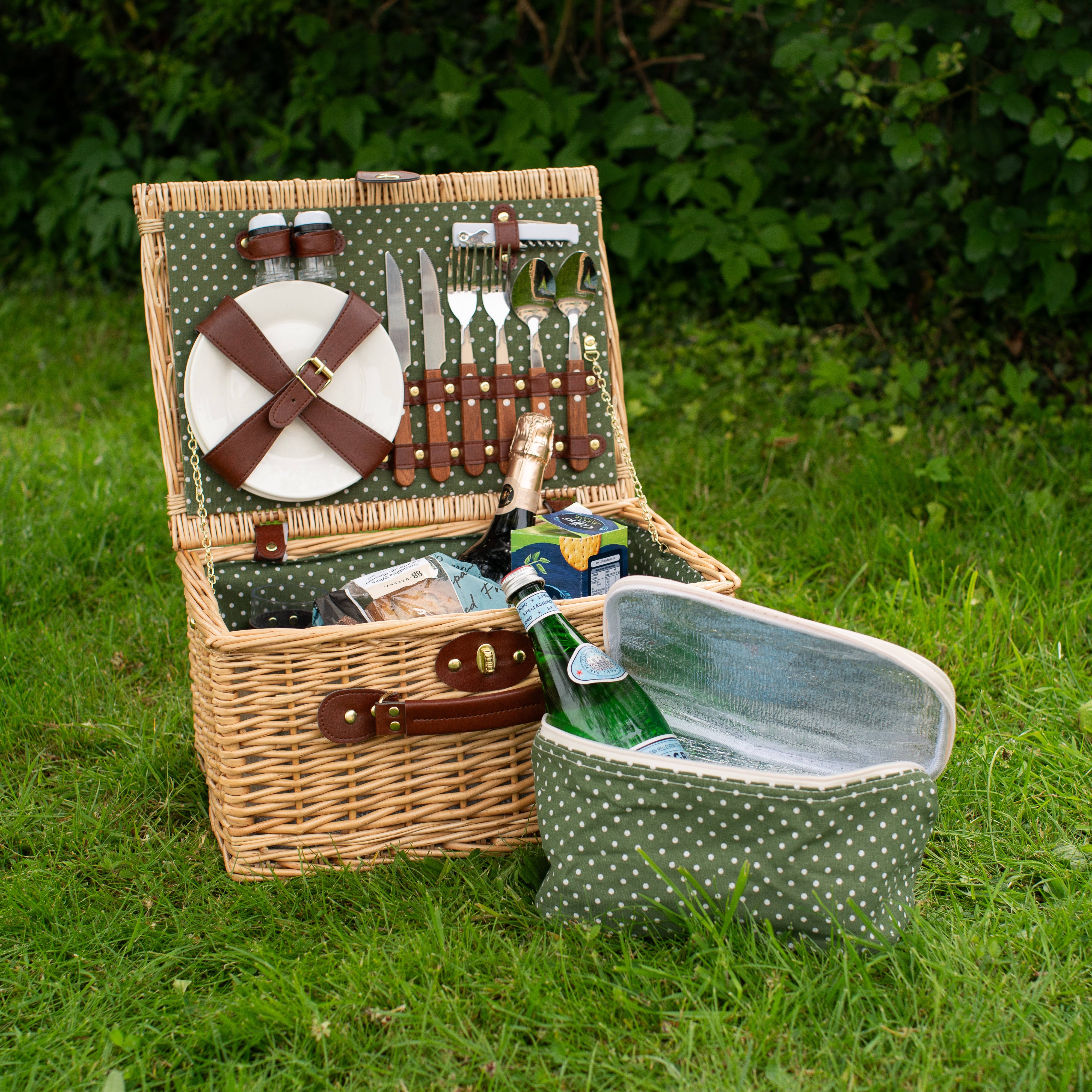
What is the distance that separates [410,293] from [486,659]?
0.75 m

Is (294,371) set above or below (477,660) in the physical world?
above

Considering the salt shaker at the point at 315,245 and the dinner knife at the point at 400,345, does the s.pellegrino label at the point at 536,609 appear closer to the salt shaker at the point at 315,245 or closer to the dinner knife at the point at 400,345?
the dinner knife at the point at 400,345

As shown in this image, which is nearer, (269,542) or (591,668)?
(591,668)

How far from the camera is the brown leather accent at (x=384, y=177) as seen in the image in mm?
1826

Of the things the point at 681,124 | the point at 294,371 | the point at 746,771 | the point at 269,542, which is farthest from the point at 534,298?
the point at 681,124

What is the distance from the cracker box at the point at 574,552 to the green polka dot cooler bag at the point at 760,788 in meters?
0.19

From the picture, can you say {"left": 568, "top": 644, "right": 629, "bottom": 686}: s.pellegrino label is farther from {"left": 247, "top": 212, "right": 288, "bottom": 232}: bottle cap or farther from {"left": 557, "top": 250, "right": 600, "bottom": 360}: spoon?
{"left": 247, "top": 212, "right": 288, "bottom": 232}: bottle cap

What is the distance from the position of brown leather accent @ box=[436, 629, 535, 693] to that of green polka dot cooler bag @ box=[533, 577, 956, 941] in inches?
5.0

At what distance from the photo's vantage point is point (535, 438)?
1.83m

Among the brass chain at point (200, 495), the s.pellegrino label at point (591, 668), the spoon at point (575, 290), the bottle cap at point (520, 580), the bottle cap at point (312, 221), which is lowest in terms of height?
the s.pellegrino label at point (591, 668)

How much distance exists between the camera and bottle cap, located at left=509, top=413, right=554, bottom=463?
1.83 metres

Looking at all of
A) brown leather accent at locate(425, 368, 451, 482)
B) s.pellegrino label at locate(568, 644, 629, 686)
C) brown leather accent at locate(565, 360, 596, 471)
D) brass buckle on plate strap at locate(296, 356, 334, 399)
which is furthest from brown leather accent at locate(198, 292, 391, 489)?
s.pellegrino label at locate(568, 644, 629, 686)

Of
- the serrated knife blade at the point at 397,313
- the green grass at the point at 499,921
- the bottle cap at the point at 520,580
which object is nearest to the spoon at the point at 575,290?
the serrated knife blade at the point at 397,313

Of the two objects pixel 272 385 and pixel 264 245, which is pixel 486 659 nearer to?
pixel 272 385
